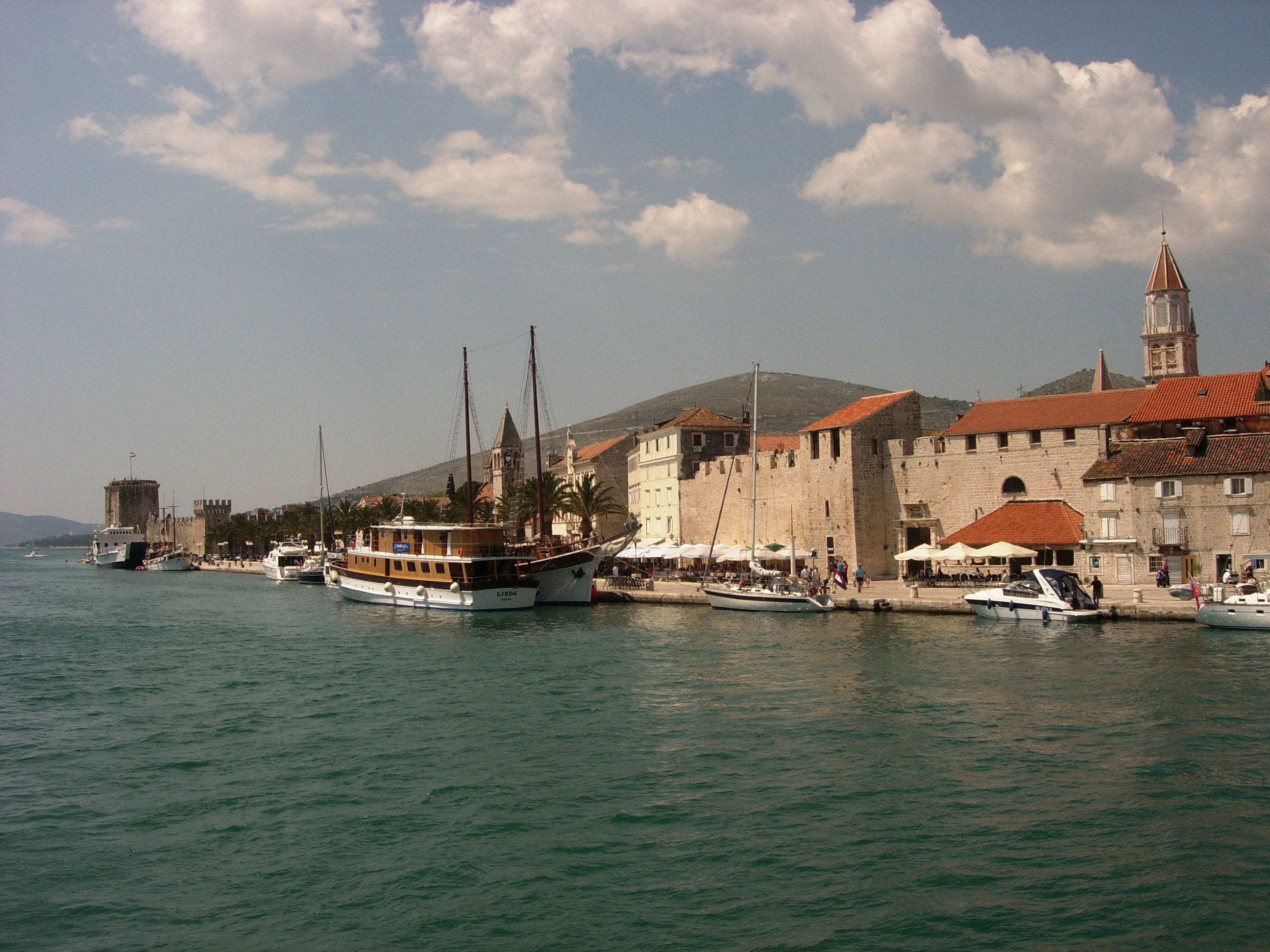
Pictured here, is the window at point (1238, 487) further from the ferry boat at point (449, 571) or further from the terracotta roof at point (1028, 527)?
the ferry boat at point (449, 571)

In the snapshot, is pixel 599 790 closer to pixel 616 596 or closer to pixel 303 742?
pixel 303 742

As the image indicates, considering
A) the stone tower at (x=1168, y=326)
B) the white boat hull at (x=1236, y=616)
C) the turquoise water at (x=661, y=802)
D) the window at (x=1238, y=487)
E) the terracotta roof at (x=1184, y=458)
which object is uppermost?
the stone tower at (x=1168, y=326)

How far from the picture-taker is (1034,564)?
36.0m

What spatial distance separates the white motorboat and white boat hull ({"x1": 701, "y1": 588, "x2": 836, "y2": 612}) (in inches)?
1818

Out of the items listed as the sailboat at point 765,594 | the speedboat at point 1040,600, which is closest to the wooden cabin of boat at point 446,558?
the sailboat at point 765,594

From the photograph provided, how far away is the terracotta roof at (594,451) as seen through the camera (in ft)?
234

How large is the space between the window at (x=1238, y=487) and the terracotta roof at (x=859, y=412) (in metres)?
13.7

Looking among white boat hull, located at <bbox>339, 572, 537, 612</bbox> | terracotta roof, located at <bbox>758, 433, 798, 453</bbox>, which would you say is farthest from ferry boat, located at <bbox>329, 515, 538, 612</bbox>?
terracotta roof, located at <bbox>758, 433, 798, 453</bbox>

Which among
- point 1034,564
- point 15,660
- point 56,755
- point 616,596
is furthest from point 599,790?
point 616,596

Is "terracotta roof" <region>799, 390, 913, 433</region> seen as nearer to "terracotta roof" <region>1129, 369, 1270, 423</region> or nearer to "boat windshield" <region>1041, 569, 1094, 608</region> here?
"terracotta roof" <region>1129, 369, 1270, 423</region>

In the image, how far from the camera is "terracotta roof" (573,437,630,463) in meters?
71.4

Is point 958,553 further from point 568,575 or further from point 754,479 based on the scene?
point 568,575

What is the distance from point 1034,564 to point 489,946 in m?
30.3

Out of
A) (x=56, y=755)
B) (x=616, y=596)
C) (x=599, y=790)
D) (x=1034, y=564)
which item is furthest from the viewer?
(x=616, y=596)
